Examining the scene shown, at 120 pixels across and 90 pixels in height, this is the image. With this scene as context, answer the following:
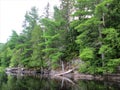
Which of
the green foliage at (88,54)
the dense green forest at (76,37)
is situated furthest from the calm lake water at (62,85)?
the dense green forest at (76,37)

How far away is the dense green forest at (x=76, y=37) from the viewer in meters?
24.3

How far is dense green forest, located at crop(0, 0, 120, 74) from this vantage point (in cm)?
2431

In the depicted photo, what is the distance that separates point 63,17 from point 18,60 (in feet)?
50.8

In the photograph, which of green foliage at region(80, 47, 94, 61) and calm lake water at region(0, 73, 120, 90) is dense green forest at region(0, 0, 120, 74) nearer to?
green foliage at region(80, 47, 94, 61)

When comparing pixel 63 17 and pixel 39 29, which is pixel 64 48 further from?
pixel 39 29

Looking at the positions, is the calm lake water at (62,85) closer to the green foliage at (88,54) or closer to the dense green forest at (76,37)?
the green foliage at (88,54)

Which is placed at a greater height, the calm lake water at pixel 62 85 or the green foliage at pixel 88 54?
the green foliage at pixel 88 54

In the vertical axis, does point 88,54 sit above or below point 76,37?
below

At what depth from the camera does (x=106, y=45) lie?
23875 millimetres

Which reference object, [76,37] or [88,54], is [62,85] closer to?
[88,54]

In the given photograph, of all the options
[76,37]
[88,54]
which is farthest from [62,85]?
[76,37]

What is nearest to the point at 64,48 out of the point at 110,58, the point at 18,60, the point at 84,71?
the point at 84,71

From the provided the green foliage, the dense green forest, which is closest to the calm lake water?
the green foliage

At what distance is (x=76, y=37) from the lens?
3212cm
